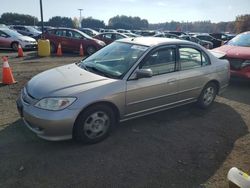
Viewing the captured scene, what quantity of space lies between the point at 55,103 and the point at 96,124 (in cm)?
75

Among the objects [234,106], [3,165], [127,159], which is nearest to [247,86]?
[234,106]

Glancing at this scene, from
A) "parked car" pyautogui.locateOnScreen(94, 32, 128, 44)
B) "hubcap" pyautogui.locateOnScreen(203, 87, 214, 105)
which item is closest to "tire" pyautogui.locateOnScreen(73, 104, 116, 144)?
"hubcap" pyautogui.locateOnScreen(203, 87, 214, 105)

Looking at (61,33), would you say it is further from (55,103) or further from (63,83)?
(55,103)

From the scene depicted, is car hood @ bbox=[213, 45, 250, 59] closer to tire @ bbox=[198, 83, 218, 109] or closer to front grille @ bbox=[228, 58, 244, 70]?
front grille @ bbox=[228, 58, 244, 70]

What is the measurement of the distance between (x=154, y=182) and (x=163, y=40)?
2.93 metres

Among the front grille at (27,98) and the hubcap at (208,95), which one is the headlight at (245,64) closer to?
the hubcap at (208,95)

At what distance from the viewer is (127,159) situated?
13.0ft

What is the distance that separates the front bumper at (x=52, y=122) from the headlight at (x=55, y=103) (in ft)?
0.21

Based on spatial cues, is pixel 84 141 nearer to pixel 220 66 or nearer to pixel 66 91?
pixel 66 91

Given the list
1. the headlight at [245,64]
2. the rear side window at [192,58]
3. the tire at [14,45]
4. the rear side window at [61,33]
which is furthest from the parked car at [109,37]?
the rear side window at [192,58]

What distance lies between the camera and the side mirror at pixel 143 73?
14.6 feet

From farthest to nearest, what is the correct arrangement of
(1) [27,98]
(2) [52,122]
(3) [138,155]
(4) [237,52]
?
(4) [237,52] → (1) [27,98] → (3) [138,155] → (2) [52,122]

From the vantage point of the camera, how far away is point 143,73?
175 inches

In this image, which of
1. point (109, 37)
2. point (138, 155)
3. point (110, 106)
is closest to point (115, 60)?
point (110, 106)
